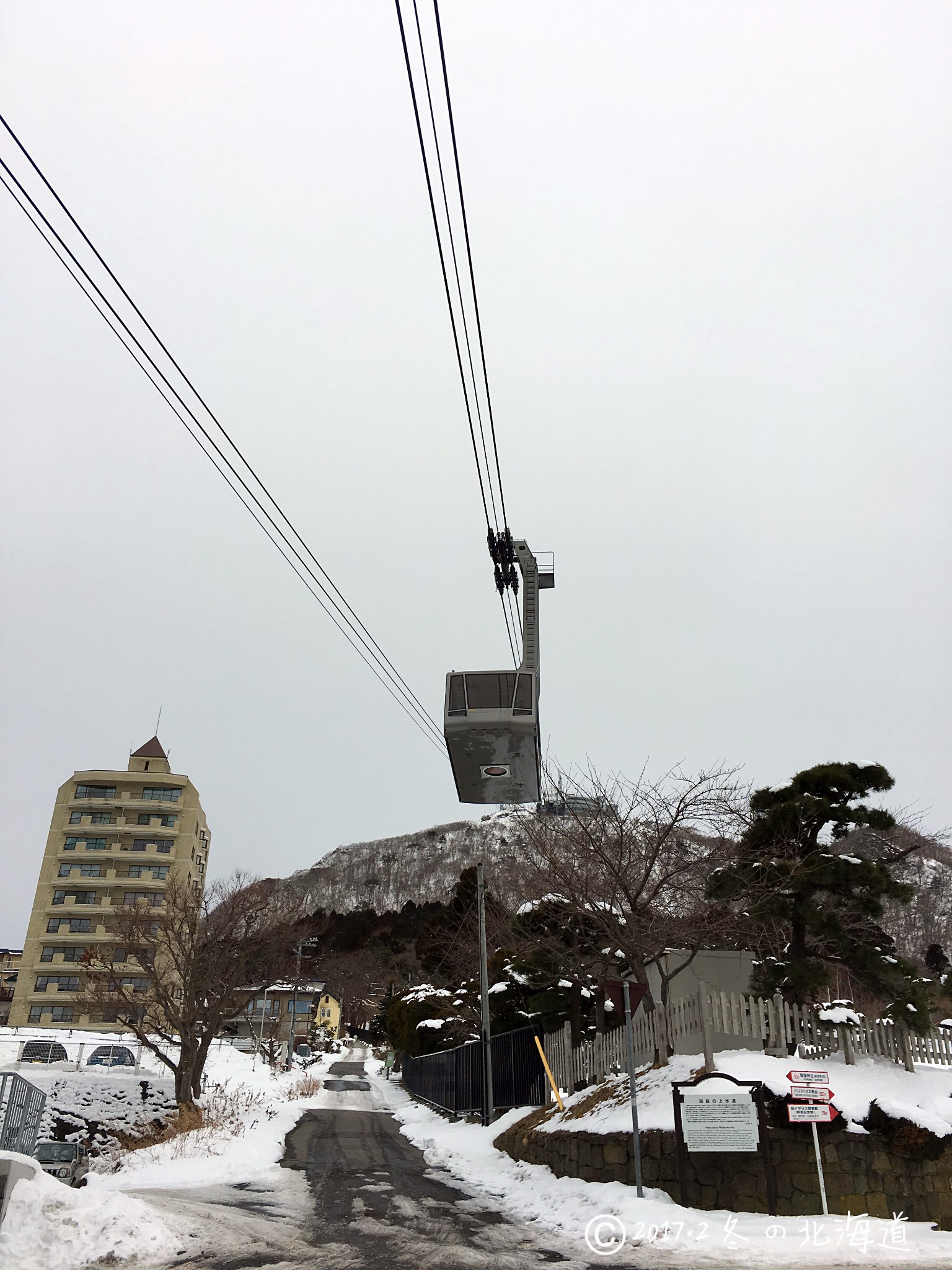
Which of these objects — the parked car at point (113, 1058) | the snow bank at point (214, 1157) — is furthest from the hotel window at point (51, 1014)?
the snow bank at point (214, 1157)

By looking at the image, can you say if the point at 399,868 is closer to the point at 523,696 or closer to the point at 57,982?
the point at 57,982

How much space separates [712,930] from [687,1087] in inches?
148

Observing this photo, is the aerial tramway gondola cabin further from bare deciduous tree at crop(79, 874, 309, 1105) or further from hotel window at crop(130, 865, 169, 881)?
hotel window at crop(130, 865, 169, 881)

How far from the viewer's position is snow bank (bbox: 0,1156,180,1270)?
739cm

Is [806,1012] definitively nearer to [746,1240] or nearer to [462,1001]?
[746,1240]

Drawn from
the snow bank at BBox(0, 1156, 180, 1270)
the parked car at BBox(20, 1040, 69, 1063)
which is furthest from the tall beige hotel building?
the snow bank at BBox(0, 1156, 180, 1270)

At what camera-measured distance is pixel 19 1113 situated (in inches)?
418

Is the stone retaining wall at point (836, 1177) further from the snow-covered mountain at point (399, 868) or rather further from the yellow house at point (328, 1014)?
the snow-covered mountain at point (399, 868)

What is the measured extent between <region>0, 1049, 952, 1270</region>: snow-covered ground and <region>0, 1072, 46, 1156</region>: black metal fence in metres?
1.30

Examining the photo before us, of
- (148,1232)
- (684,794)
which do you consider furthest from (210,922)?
(148,1232)

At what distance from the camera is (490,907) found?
1214 inches

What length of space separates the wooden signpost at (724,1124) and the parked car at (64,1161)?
1001 cm

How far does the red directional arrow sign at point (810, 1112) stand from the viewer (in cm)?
961

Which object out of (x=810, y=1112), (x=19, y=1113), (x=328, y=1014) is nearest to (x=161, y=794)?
(x=19, y=1113)
